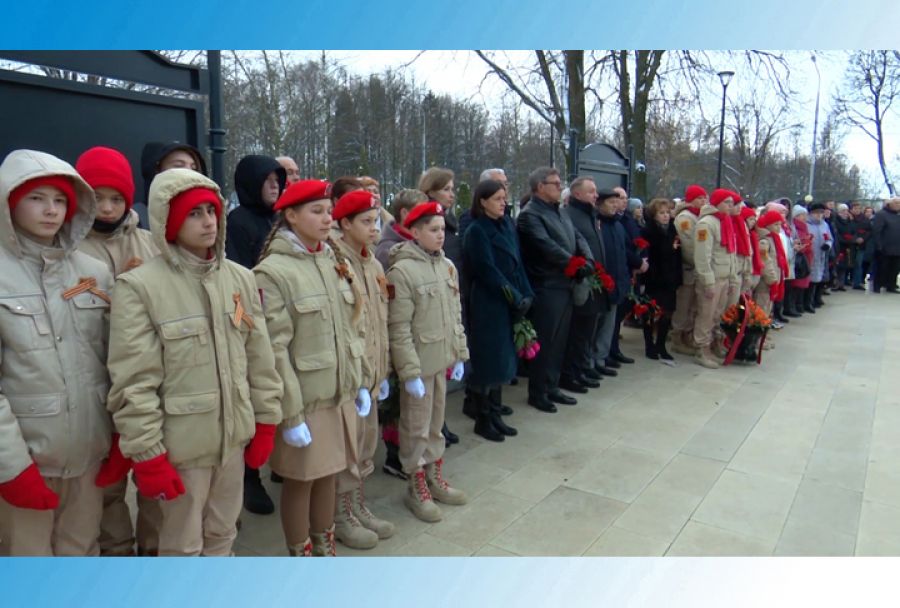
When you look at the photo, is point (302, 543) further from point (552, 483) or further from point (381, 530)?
point (552, 483)

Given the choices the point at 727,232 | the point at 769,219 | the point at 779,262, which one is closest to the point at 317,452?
the point at 727,232

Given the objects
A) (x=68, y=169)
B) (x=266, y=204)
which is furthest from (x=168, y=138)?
(x=68, y=169)

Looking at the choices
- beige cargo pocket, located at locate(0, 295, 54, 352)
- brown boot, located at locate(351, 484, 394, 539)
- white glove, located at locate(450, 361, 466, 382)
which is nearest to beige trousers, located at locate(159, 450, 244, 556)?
beige cargo pocket, located at locate(0, 295, 54, 352)

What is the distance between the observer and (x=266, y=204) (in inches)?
151

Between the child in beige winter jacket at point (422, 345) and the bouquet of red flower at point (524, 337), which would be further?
the bouquet of red flower at point (524, 337)

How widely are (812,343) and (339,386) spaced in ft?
26.9

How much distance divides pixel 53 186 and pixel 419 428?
7.59 ft

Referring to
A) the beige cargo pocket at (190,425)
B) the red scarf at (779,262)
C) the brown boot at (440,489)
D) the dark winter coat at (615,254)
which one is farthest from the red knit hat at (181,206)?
the red scarf at (779,262)

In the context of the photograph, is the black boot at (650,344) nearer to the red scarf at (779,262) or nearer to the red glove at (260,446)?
the red scarf at (779,262)

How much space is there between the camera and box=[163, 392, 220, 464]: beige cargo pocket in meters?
2.39

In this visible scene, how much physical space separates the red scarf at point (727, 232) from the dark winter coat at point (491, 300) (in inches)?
141

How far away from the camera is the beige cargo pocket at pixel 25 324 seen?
218cm

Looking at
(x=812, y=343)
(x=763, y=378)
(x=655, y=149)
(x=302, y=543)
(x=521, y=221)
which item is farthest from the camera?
(x=655, y=149)

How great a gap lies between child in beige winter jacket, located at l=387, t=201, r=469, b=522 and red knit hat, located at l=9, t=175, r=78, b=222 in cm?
178
